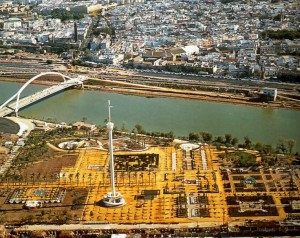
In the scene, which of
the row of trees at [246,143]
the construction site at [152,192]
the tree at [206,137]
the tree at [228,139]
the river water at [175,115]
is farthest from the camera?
the river water at [175,115]

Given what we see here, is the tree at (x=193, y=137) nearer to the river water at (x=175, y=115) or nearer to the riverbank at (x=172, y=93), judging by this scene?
the river water at (x=175, y=115)

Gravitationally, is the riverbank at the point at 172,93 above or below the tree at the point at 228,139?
below

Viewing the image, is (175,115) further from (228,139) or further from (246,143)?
(246,143)

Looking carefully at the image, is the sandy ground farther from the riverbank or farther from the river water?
the riverbank

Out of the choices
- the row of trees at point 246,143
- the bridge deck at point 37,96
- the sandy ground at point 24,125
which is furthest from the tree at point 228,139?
the bridge deck at point 37,96

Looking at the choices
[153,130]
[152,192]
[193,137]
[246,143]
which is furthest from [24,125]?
[246,143]

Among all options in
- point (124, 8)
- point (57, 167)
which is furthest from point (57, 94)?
point (124, 8)

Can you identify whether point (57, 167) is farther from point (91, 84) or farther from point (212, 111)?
point (91, 84)
